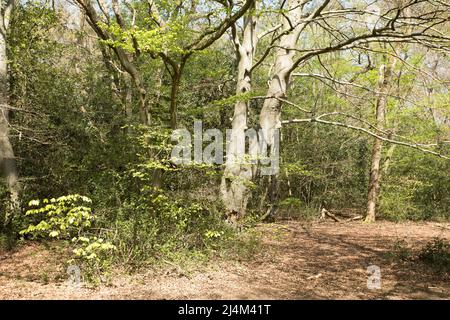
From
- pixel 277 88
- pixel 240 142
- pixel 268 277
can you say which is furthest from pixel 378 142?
pixel 268 277

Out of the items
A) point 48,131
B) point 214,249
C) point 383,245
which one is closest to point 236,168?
point 214,249

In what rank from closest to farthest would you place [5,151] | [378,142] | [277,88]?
1. [5,151]
2. [277,88]
3. [378,142]

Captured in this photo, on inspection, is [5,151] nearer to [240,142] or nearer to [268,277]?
[240,142]

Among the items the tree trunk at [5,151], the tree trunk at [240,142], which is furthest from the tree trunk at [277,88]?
the tree trunk at [5,151]

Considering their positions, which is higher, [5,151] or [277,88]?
[277,88]

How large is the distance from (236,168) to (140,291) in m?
4.91

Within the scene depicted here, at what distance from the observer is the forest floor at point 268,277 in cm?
566

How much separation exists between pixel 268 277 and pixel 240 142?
14.7 feet

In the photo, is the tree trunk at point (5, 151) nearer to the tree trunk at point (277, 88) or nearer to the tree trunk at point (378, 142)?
the tree trunk at point (277, 88)

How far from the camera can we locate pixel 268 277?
6.78 m

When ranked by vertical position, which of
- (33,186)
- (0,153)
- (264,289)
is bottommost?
(264,289)

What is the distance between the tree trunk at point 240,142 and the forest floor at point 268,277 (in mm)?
1324
